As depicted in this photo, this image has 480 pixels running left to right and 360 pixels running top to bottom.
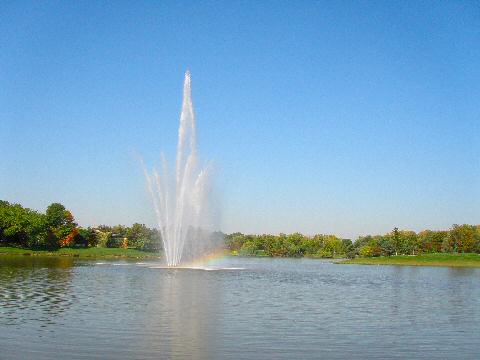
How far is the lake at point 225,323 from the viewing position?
17219 mm

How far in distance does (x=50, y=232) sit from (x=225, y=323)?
4941 inches

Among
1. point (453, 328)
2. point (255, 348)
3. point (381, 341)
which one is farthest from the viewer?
point (453, 328)

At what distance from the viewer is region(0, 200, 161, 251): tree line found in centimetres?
12838

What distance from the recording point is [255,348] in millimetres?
17703

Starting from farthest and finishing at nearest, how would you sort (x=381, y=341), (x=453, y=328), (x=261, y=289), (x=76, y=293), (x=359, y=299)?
(x=261, y=289)
(x=359, y=299)
(x=76, y=293)
(x=453, y=328)
(x=381, y=341)

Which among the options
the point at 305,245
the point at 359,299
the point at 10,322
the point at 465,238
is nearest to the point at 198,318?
the point at 10,322

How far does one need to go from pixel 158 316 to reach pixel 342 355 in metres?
9.79

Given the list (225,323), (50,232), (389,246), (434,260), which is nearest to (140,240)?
(50,232)

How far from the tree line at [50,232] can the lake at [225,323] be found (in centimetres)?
9557

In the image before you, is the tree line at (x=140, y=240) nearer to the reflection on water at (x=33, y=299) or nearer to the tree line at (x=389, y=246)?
the tree line at (x=389, y=246)

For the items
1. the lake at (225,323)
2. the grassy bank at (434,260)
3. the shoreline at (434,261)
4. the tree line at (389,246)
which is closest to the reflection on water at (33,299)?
the lake at (225,323)

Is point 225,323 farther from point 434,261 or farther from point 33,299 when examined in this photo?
point 434,261

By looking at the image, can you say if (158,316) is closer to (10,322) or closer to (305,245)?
(10,322)

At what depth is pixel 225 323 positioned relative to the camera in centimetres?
2261
